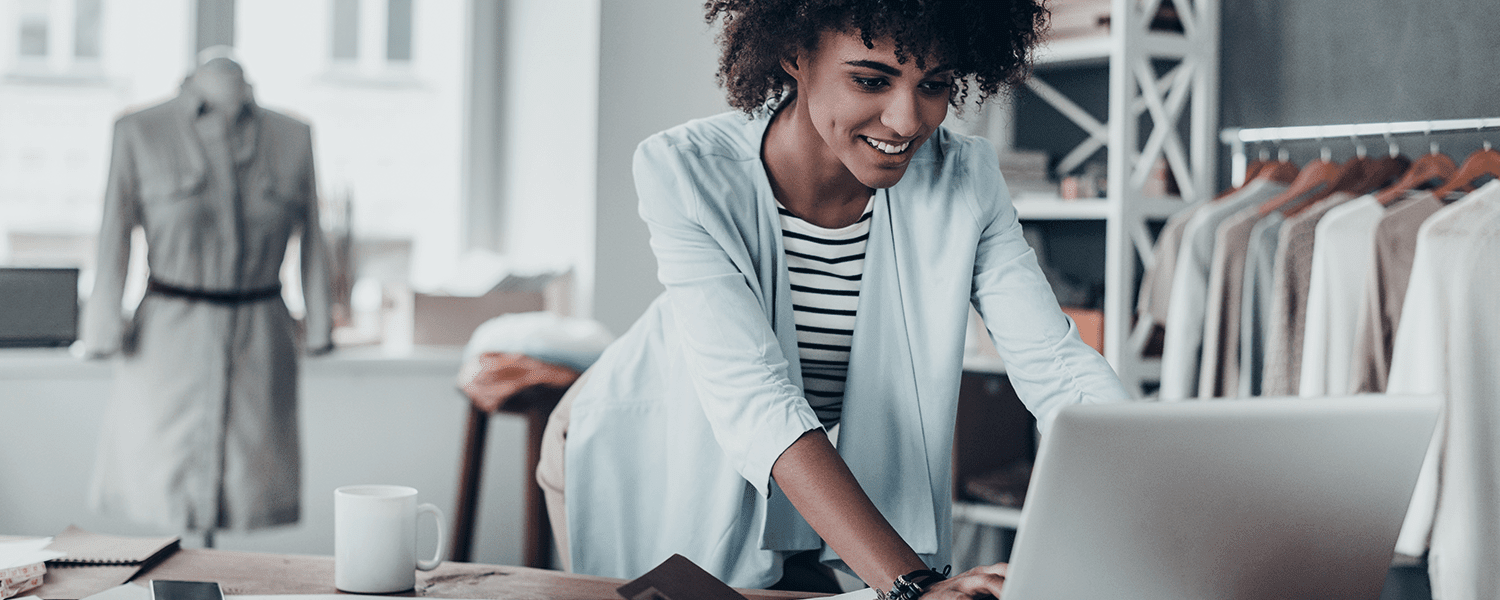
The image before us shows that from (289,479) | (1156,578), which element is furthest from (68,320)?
(1156,578)

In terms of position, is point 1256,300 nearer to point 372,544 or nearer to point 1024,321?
point 1024,321

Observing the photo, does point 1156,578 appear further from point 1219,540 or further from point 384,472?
point 384,472

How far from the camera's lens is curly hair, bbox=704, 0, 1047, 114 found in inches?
42.2

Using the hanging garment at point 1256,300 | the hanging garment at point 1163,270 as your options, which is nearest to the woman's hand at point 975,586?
the hanging garment at point 1256,300

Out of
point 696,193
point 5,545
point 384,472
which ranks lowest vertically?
point 384,472

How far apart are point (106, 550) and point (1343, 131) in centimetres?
239

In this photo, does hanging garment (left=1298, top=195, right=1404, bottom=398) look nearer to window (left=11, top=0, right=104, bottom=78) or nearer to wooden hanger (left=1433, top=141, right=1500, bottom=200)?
Answer: wooden hanger (left=1433, top=141, right=1500, bottom=200)

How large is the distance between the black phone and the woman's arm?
0.48m

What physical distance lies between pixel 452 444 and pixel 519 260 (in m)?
0.60

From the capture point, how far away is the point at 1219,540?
29.4 inches

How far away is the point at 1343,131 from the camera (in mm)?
2479

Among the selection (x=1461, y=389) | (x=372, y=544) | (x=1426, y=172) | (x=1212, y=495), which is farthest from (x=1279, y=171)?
(x=372, y=544)

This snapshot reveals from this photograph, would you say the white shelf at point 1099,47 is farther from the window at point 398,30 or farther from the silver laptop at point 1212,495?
the silver laptop at point 1212,495

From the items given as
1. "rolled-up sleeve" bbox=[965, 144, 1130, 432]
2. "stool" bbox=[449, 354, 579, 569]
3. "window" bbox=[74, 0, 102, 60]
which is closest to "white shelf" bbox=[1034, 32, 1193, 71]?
"stool" bbox=[449, 354, 579, 569]
